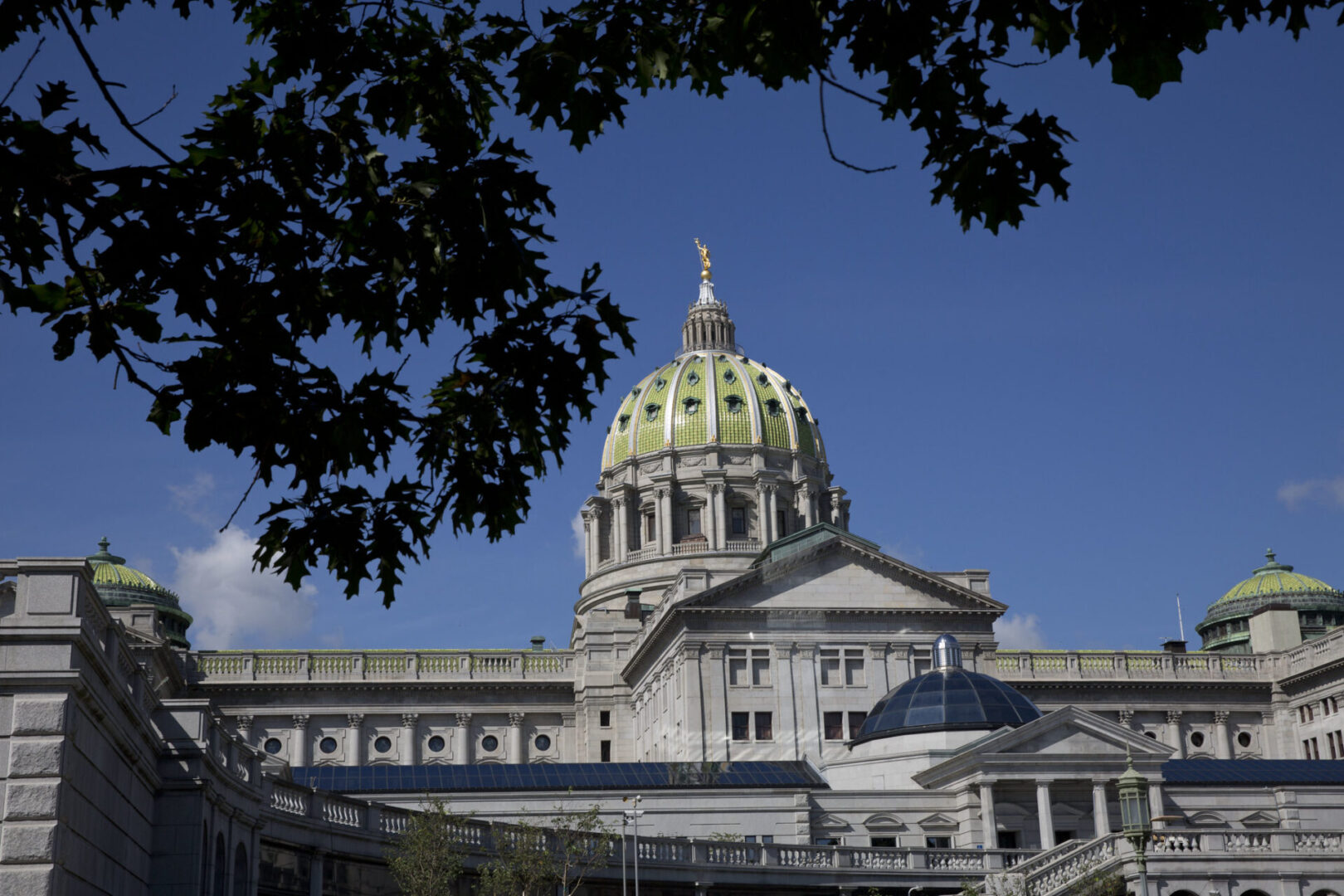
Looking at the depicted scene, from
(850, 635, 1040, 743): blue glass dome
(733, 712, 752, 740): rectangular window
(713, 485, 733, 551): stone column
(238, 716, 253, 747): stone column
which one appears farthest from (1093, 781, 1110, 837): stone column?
(713, 485, 733, 551): stone column

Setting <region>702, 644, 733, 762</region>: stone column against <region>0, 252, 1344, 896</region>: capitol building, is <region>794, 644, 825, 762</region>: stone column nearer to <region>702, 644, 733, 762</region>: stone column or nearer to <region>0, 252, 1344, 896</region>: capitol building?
<region>0, 252, 1344, 896</region>: capitol building

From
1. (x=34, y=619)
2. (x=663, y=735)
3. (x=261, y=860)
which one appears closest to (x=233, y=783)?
(x=261, y=860)

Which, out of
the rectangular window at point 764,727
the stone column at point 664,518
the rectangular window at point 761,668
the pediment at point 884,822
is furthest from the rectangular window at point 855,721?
the stone column at point 664,518

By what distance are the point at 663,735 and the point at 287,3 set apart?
89.1 metres

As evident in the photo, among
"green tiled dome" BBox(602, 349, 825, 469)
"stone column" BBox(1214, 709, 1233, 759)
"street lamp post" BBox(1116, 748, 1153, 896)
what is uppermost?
"green tiled dome" BBox(602, 349, 825, 469)

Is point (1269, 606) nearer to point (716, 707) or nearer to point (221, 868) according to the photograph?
point (716, 707)

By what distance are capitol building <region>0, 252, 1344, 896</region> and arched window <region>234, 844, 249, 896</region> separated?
3.9 inches

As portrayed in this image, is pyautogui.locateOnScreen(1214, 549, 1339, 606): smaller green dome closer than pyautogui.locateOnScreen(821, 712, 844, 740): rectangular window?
No

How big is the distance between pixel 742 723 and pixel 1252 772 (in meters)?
29.9

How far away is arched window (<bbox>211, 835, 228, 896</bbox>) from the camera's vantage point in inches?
1307

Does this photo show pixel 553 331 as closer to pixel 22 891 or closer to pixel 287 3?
pixel 287 3

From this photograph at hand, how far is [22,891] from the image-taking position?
22719 millimetres

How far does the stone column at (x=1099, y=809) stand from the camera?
64.4 metres

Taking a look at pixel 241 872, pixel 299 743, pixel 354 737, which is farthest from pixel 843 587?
pixel 241 872
